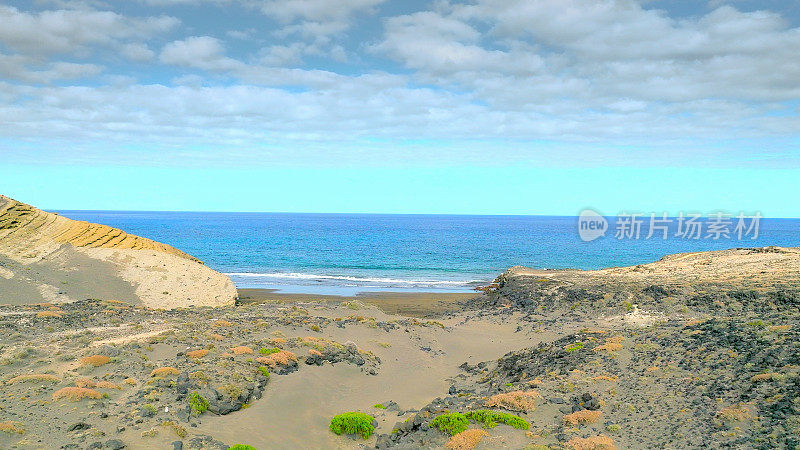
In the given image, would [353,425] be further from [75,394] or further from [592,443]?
[75,394]

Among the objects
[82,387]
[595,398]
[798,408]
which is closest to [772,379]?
[798,408]

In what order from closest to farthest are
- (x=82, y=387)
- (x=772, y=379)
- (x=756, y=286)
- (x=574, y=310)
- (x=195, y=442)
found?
(x=195, y=442), (x=772, y=379), (x=82, y=387), (x=756, y=286), (x=574, y=310)

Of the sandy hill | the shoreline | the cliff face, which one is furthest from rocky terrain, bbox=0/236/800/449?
the shoreline

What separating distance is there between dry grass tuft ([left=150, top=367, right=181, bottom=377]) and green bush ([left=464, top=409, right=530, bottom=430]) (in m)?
10.4

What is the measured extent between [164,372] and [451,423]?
1025 cm

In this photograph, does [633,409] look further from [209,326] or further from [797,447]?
[209,326]

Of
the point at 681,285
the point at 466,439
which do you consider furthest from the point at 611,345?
the point at 681,285

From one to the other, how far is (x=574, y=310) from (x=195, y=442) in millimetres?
27371

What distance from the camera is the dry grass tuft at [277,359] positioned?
2019 cm

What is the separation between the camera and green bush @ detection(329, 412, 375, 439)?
15.9 m

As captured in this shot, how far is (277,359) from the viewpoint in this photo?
67.0 feet

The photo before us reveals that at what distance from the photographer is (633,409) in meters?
15.3

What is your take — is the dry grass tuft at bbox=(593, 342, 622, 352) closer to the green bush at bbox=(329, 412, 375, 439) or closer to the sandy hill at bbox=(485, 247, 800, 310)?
the green bush at bbox=(329, 412, 375, 439)

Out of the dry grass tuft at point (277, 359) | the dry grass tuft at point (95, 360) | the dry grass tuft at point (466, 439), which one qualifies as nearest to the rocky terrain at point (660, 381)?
→ the dry grass tuft at point (466, 439)
